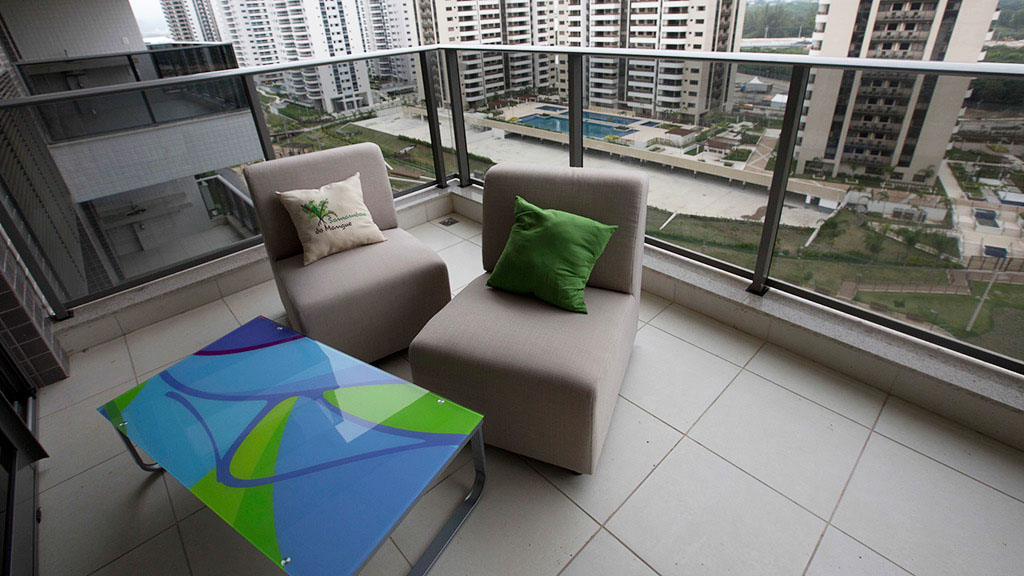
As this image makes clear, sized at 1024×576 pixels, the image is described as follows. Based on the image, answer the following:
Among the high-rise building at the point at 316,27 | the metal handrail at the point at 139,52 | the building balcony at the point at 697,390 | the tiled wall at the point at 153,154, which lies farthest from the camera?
the high-rise building at the point at 316,27

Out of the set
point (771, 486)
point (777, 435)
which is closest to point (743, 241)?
point (777, 435)

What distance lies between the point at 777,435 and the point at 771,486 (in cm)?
26

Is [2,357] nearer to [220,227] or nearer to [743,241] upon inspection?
[220,227]

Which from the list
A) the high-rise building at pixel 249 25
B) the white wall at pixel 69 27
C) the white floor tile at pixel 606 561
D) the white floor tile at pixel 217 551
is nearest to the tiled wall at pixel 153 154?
the white floor tile at pixel 217 551

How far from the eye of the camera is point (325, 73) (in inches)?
128

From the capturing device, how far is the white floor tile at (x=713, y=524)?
140 centimetres

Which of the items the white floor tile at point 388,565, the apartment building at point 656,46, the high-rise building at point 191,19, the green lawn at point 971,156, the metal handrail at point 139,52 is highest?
the high-rise building at point 191,19

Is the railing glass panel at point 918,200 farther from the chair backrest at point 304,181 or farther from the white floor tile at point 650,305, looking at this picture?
the chair backrest at point 304,181

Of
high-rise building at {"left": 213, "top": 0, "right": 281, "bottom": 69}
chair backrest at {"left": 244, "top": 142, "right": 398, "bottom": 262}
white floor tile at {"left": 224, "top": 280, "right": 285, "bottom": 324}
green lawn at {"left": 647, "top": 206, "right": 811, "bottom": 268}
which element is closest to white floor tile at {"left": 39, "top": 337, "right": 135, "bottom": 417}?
white floor tile at {"left": 224, "top": 280, "right": 285, "bottom": 324}

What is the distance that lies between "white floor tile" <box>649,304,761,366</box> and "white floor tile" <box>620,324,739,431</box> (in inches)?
2.1

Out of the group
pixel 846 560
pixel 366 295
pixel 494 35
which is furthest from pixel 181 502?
pixel 494 35

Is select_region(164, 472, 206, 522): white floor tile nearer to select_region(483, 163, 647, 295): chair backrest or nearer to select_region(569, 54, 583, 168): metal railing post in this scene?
select_region(483, 163, 647, 295): chair backrest

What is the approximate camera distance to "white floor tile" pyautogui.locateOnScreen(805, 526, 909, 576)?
1.35 meters

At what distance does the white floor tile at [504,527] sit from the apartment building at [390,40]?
118 inches
